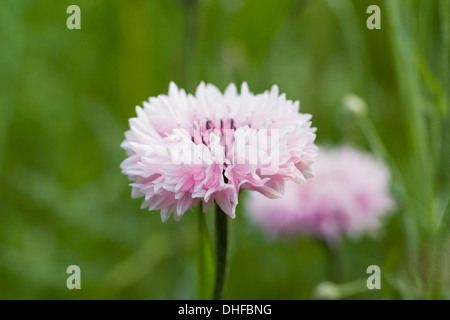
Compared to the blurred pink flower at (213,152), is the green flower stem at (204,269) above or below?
below

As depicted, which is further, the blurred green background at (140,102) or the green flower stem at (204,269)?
the blurred green background at (140,102)

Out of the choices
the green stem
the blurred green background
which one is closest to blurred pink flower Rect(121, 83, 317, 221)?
the green stem

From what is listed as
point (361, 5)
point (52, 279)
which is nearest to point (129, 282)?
point (52, 279)

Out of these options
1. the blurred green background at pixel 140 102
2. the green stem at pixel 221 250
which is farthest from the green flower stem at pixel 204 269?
the blurred green background at pixel 140 102

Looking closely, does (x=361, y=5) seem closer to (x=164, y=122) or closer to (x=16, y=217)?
(x=16, y=217)

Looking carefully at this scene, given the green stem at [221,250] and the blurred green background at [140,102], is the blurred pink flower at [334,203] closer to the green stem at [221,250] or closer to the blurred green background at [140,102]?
the blurred green background at [140,102]

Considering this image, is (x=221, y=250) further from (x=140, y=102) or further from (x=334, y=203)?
(x=140, y=102)
